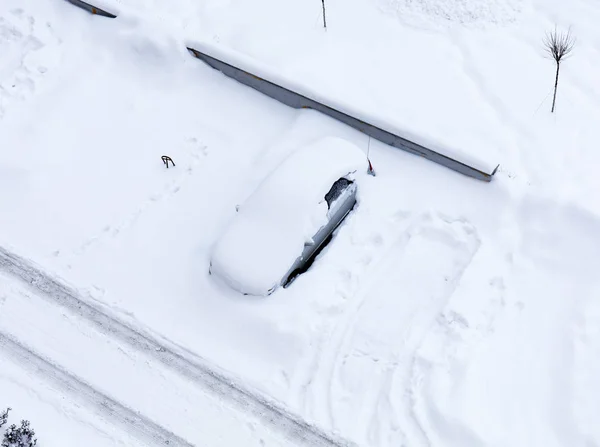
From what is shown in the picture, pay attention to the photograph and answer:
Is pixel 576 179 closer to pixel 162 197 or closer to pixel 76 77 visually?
pixel 162 197

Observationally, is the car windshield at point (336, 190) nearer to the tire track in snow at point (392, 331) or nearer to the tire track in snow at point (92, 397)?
the tire track in snow at point (392, 331)

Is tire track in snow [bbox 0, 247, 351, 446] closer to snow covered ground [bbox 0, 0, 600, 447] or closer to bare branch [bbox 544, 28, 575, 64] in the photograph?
snow covered ground [bbox 0, 0, 600, 447]

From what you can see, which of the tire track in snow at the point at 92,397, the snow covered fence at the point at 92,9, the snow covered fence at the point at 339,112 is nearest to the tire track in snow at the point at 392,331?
the snow covered fence at the point at 339,112

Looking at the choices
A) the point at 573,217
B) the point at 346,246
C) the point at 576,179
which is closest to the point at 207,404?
the point at 346,246

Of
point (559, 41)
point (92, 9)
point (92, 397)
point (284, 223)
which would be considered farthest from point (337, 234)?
point (92, 9)

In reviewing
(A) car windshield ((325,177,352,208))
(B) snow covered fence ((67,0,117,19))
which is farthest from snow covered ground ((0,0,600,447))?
(A) car windshield ((325,177,352,208))

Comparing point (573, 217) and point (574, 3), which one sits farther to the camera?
point (574, 3)
